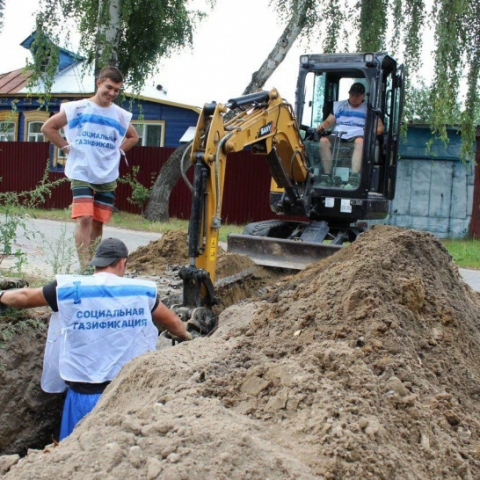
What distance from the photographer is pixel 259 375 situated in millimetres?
3588

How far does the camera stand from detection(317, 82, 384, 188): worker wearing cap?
838cm

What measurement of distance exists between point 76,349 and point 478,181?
611 inches

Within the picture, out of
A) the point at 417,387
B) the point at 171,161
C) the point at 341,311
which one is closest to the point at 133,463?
the point at 417,387

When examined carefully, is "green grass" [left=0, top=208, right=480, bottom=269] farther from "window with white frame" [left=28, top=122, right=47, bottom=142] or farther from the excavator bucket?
"window with white frame" [left=28, top=122, right=47, bottom=142]

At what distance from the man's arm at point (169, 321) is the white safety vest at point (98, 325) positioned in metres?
0.12

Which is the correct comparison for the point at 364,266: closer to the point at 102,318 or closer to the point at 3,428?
the point at 102,318

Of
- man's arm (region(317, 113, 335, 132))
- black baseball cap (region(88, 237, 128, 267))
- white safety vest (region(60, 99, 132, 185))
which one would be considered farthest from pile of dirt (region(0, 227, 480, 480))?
man's arm (region(317, 113, 335, 132))

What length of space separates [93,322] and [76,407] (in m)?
0.55

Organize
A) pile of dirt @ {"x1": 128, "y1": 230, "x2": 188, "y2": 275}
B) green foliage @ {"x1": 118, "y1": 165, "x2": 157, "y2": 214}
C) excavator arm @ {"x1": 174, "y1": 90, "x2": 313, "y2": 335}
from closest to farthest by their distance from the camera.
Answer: excavator arm @ {"x1": 174, "y1": 90, "x2": 313, "y2": 335}, pile of dirt @ {"x1": 128, "y1": 230, "x2": 188, "y2": 275}, green foliage @ {"x1": 118, "y1": 165, "x2": 157, "y2": 214}

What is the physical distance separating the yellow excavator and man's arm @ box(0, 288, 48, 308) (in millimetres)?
1619

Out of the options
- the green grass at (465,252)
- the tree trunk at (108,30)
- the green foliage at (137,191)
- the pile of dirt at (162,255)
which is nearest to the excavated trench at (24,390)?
the pile of dirt at (162,255)

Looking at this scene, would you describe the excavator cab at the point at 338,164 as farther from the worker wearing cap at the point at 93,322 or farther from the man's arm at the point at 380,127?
the worker wearing cap at the point at 93,322

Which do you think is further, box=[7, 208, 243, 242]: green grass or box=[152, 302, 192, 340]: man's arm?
box=[7, 208, 243, 242]: green grass

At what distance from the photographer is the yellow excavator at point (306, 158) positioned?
237 inches
